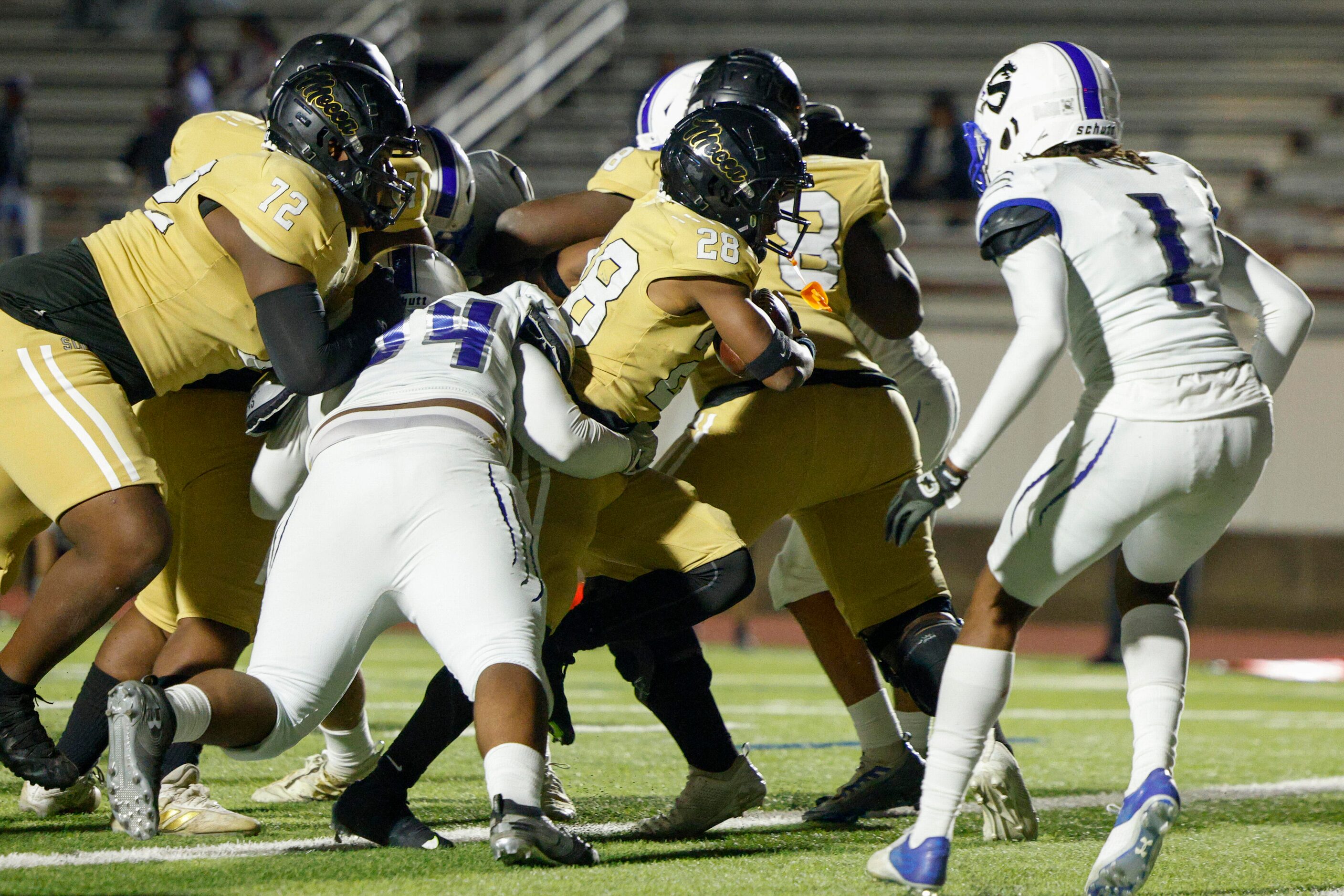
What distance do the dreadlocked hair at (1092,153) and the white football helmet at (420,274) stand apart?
48.1 inches

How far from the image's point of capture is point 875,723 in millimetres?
3852

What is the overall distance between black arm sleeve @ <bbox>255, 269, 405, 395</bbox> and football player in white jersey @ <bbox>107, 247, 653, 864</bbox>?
0.28 feet

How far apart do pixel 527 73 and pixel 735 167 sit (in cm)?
1122

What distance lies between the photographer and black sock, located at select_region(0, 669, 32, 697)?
122 inches

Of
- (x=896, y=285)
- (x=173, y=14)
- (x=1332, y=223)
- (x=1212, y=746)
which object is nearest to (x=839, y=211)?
(x=896, y=285)

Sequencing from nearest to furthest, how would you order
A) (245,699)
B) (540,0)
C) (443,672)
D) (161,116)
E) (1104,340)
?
(245,699) → (1104,340) → (443,672) → (161,116) → (540,0)

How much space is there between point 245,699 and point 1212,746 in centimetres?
375

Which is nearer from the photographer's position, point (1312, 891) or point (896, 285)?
point (1312, 891)

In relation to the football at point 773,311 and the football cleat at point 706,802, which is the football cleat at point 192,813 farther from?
the football at point 773,311

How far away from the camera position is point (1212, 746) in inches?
211

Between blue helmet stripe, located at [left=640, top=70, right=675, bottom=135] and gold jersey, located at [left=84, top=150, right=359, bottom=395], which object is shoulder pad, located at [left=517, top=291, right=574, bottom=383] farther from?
blue helmet stripe, located at [left=640, top=70, right=675, bottom=135]

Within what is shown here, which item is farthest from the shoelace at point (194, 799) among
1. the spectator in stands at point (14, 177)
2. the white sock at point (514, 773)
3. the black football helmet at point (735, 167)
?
the spectator in stands at point (14, 177)

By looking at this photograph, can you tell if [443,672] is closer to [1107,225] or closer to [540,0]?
[1107,225]

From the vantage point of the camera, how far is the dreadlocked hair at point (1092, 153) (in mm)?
2953
